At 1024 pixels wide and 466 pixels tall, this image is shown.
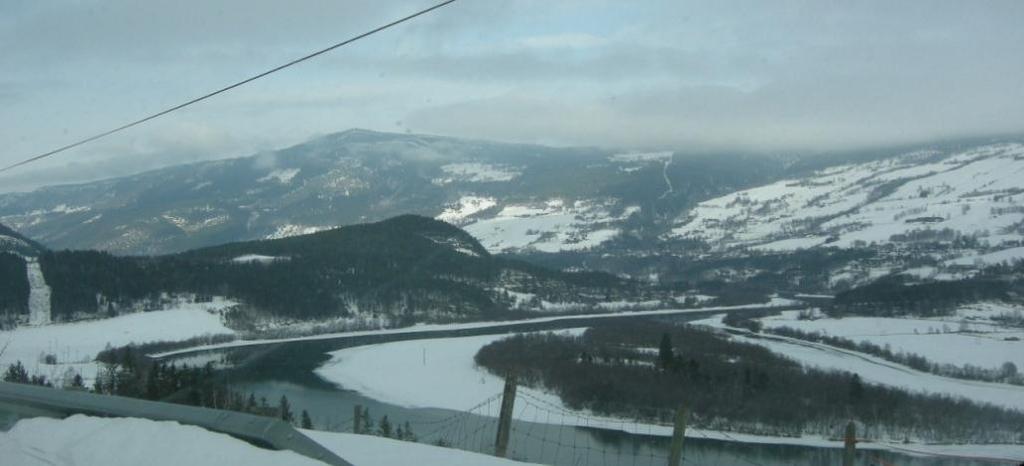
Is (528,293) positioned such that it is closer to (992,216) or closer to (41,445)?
(992,216)

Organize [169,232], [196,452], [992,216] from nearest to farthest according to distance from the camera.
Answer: [196,452] → [992,216] → [169,232]

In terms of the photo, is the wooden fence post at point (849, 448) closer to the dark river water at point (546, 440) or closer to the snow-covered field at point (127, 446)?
the snow-covered field at point (127, 446)

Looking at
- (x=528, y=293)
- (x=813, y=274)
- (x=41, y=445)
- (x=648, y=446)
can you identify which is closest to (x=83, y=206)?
(x=528, y=293)

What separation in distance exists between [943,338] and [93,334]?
48.7 metres

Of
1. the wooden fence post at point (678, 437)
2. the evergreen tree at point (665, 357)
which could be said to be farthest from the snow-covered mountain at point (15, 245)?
the wooden fence post at point (678, 437)

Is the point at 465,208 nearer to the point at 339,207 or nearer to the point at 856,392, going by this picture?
the point at 339,207

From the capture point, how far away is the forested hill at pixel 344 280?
6306cm

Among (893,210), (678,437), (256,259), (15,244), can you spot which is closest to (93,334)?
(15,244)

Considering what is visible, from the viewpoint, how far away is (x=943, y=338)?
32469 millimetres

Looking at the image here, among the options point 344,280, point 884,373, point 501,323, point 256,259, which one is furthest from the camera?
point 256,259

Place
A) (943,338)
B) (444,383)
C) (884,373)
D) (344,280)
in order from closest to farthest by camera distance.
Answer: (884,373) < (943,338) < (444,383) < (344,280)

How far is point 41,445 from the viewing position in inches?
250

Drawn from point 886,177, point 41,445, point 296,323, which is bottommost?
point 296,323

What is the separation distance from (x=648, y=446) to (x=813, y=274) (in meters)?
62.3
